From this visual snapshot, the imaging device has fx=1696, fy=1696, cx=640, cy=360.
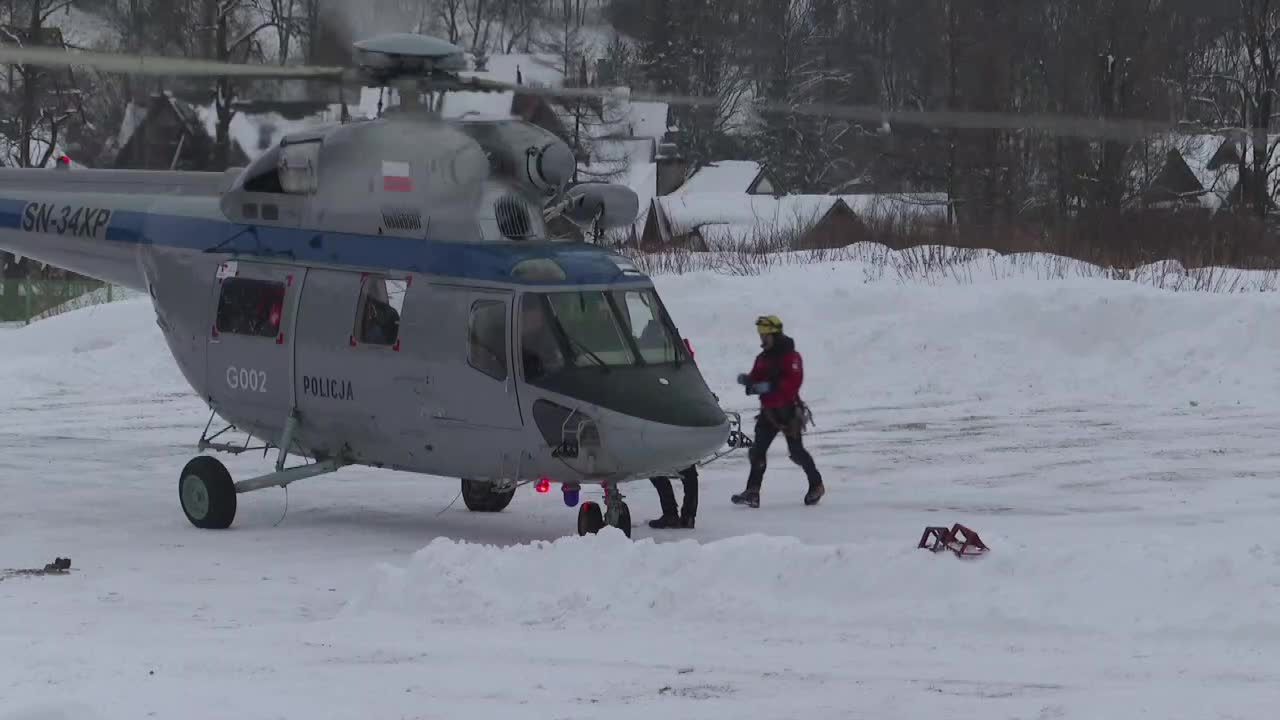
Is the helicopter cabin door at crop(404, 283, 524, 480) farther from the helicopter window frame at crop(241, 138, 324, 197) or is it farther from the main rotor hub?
Answer: the main rotor hub

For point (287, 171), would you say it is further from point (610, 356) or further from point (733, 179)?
point (733, 179)

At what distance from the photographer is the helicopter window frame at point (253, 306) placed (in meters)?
13.6

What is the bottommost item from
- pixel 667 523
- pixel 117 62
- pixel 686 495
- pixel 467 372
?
pixel 667 523

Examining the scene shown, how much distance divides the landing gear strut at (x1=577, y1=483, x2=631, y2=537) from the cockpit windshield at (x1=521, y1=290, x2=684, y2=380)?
0.94m

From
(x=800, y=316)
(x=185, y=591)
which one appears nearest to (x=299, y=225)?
(x=185, y=591)

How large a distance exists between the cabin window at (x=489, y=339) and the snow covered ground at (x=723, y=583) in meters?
1.31

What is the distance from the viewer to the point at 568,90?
11.6 meters

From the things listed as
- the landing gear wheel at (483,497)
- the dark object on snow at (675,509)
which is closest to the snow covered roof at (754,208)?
the landing gear wheel at (483,497)

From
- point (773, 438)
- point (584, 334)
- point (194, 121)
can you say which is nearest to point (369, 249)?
point (584, 334)

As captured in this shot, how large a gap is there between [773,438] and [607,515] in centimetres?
267

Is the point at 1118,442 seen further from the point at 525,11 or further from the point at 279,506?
the point at 525,11

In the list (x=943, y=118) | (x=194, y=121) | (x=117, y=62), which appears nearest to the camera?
(x=943, y=118)

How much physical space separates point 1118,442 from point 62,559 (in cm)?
1107

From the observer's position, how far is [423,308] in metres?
12.8
